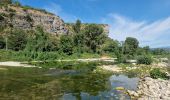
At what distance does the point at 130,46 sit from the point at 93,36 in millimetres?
23168

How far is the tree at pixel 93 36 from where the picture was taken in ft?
476

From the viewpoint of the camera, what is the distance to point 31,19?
162 metres

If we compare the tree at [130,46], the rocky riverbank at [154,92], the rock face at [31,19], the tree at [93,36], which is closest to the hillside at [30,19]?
the rock face at [31,19]

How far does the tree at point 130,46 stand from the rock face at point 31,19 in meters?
49.5

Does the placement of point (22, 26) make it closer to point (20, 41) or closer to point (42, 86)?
point (20, 41)

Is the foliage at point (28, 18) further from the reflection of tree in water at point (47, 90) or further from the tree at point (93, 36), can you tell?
the reflection of tree in water at point (47, 90)

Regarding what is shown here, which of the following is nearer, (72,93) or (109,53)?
(72,93)

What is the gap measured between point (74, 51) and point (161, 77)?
79.0 m

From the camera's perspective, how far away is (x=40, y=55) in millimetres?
94062

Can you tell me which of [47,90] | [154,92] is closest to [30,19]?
[47,90]

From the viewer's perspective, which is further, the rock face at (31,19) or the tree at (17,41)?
the rock face at (31,19)

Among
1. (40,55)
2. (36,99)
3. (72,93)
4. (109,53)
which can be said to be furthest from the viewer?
(109,53)

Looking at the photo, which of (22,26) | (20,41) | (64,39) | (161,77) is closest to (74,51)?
(64,39)

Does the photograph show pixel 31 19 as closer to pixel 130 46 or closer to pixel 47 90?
pixel 130 46
